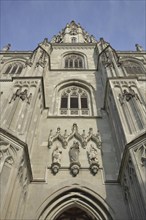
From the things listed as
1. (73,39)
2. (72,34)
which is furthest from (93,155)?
(72,34)

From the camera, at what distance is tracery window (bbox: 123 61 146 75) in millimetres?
15894

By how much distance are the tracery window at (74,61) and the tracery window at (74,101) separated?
3.61m

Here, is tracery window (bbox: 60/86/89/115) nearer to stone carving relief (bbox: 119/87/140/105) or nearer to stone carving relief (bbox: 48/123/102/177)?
stone carving relief (bbox: 48/123/102/177)

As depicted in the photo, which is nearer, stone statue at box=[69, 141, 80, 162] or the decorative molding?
the decorative molding

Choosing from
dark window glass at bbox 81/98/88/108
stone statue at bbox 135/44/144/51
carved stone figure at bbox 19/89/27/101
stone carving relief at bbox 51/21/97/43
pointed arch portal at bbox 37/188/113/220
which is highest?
stone carving relief at bbox 51/21/97/43

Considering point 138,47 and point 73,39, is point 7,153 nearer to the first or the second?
point 138,47

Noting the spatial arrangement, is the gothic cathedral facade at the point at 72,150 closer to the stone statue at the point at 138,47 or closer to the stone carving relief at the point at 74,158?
the stone carving relief at the point at 74,158

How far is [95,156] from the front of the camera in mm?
8742

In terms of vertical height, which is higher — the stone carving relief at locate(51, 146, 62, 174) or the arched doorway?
the stone carving relief at locate(51, 146, 62, 174)

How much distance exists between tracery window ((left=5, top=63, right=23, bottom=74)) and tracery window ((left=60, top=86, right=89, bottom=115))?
445 centimetres

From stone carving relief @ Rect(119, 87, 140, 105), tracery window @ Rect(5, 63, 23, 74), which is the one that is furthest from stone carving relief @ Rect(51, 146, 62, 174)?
tracery window @ Rect(5, 63, 23, 74)

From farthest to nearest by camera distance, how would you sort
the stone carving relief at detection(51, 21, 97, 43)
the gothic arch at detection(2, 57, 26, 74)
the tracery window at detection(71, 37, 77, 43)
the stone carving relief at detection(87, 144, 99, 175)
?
the stone carving relief at detection(51, 21, 97, 43)
the tracery window at detection(71, 37, 77, 43)
the gothic arch at detection(2, 57, 26, 74)
the stone carving relief at detection(87, 144, 99, 175)

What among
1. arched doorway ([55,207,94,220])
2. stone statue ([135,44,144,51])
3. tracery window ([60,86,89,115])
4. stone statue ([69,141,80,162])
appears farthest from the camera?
stone statue ([135,44,144,51])

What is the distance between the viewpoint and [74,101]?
1290 cm
